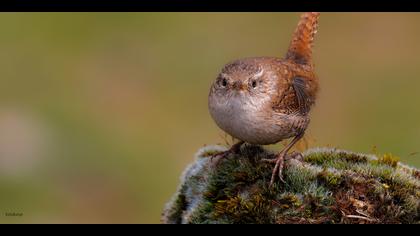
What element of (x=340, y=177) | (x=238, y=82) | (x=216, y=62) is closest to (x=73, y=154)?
(x=216, y=62)

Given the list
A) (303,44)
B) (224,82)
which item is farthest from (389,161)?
(303,44)

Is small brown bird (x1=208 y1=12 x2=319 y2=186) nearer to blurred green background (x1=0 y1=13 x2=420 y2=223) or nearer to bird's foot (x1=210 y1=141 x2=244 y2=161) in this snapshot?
bird's foot (x1=210 y1=141 x2=244 y2=161)

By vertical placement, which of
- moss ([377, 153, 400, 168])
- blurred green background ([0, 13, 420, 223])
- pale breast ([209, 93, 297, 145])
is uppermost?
pale breast ([209, 93, 297, 145])

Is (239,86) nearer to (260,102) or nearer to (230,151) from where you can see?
(260,102)

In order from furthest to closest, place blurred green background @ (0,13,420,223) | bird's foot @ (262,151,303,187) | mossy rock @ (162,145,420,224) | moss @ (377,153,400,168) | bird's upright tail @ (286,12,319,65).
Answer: blurred green background @ (0,13,420,223), bird's upright tail @ (286,12,319,65), moss @ (377,153,400,168), bird's foot @ (262,151,303,187), mossy rock @ (162,145,420,224)

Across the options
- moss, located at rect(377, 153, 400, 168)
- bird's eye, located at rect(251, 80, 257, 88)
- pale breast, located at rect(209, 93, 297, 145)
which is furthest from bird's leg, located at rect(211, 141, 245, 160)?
moss, located at rect(377, 153, 400, 168)

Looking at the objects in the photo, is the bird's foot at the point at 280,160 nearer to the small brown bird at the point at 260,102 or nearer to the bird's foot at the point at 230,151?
the small brown bird at the point at 260,102

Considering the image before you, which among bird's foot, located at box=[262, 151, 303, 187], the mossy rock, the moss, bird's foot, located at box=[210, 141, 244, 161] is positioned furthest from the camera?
bird's foot, located at box=[210, 141, 244, 161]
